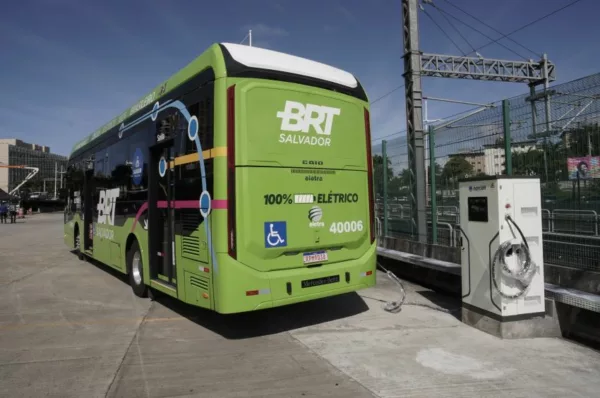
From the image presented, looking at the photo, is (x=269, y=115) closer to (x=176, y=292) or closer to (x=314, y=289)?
(x=314, y=289)

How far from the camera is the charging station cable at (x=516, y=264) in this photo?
17.3 ft

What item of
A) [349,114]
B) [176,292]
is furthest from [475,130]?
[176,292]

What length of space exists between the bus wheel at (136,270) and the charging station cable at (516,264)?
5630mm

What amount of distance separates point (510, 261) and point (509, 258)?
41 mm

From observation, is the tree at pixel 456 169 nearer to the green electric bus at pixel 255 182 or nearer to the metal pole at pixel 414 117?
the metal pole at pixel 414 117

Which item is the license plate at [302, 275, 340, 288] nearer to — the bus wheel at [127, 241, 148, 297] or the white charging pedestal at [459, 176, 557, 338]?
the white charging pedestal at [459, 176, 557, 338]

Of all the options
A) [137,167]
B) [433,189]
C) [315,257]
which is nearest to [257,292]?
[315,257]

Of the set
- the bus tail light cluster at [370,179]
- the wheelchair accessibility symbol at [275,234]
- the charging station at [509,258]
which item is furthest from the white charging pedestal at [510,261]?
the wheelchair accessibility symbol at [275,234]

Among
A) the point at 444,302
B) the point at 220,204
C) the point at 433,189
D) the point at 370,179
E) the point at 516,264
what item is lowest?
the point at 444,302

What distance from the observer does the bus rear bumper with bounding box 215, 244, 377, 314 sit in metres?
4.97

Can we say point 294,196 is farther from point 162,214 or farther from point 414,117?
Answer: point 414,117

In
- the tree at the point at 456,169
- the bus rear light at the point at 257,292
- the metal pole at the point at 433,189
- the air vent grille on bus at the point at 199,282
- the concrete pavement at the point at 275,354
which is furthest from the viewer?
the metal pole at the point at 433,189

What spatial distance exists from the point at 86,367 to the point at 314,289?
275 cm

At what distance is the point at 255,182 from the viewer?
17.0 ft
